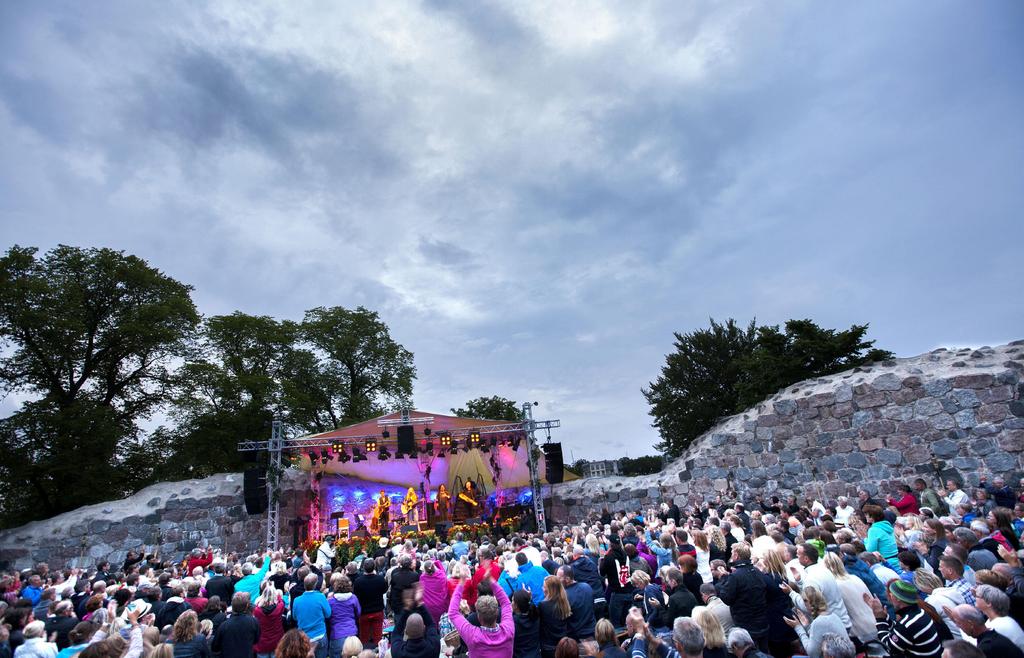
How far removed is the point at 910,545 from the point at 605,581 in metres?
3.86

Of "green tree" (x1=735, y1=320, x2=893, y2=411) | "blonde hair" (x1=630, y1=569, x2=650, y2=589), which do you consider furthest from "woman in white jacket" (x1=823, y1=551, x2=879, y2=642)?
"green tree" (x1=735, y1=320, x2=893, y2=411)

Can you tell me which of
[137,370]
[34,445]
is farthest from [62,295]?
[34,445]

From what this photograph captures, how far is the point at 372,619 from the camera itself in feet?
23.0

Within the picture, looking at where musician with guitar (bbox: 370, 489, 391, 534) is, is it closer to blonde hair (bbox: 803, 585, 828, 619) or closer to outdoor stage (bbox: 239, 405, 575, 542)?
outdoor stage (bbox: 239, 405, 575, 542)

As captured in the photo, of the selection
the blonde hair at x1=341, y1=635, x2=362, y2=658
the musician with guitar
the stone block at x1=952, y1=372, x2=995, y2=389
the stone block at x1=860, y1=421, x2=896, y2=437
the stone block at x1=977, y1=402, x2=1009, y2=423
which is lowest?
the musician with guitar

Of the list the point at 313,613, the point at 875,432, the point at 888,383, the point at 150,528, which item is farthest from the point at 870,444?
the point at 150,528

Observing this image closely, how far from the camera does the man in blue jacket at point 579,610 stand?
5098mm

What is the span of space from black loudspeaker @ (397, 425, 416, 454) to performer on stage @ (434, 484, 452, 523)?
411 centimetres

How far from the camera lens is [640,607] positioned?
18.2 ft

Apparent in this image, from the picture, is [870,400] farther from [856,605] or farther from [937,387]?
[856,605]

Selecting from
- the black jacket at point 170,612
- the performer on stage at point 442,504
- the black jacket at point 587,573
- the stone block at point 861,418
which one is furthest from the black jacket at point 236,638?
the performer on stage at point 442,504

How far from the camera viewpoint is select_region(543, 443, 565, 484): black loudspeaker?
20.7m

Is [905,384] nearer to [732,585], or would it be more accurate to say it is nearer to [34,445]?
[732,585]

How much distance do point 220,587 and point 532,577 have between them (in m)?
4.75
